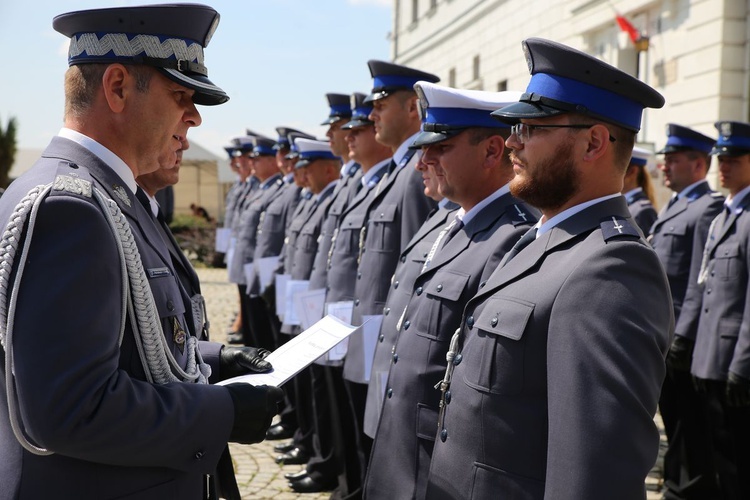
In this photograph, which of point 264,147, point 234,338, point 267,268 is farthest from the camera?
point 264,147

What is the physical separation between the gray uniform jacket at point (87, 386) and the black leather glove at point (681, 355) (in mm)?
4487

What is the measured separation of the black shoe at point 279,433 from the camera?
6.64m

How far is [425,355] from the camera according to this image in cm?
292

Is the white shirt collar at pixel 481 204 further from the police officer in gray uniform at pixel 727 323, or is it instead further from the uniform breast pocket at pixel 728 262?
the uniform breast pocket at pixel 728 262

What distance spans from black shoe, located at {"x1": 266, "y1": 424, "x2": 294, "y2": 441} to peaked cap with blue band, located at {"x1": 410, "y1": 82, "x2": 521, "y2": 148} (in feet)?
13.0

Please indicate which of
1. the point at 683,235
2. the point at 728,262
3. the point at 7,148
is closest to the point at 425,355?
the point at 728,262

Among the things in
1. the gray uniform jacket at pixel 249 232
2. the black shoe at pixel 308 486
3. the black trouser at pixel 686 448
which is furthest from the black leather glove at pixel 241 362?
the gray uniform jacket at pixel 249 232

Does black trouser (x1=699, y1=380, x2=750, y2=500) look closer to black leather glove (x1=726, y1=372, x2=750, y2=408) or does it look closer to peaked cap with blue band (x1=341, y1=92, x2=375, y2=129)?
black leather glove (x1=726, y1=372, x2=750, y2=408)

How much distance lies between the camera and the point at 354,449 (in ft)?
16.3

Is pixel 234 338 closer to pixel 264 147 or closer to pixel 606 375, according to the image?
pixel 264 147

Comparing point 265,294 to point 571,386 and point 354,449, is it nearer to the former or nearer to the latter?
point 354,449

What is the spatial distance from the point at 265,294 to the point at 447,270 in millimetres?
4875

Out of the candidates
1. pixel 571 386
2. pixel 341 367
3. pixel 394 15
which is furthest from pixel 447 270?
pixel 394 15

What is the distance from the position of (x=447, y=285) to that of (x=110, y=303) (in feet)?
4.87
